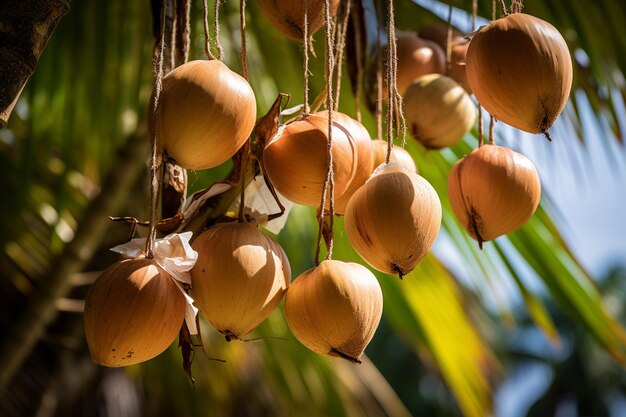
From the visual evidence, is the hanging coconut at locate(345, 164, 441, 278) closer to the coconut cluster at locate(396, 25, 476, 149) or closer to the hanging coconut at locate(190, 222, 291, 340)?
the hanging coconut at locate(190, 222, 291, 340)

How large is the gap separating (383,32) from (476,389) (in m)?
0.87

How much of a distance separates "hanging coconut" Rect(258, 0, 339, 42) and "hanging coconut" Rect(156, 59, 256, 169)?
10 cm

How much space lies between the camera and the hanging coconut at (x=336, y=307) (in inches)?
15.9

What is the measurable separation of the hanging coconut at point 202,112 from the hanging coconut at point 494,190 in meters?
0.16

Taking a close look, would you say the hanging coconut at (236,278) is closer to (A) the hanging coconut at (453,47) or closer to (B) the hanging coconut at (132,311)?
(B) the hanging coconut at (132,311)

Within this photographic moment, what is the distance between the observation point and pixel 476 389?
138 centimetres

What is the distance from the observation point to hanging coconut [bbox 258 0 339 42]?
50 cm

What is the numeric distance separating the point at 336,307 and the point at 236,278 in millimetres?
56

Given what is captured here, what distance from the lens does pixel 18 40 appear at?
428 mm

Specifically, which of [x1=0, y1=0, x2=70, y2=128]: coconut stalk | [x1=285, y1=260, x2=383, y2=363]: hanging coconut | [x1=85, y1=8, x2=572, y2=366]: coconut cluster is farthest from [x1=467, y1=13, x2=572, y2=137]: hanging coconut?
[x1=0, y1=0, x2=70, y2=128]: coconut stalk

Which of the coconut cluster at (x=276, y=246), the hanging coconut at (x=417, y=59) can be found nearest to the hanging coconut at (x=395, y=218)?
the coconut cluster at (x=276, y=246)

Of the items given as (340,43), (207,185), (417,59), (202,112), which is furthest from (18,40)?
(207,185)

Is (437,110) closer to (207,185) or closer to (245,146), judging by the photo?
(245,146)

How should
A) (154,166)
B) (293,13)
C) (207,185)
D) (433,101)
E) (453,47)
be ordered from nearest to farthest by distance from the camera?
(154,166) < (293,13) < (433,101) < (453,47) < (207,185)
